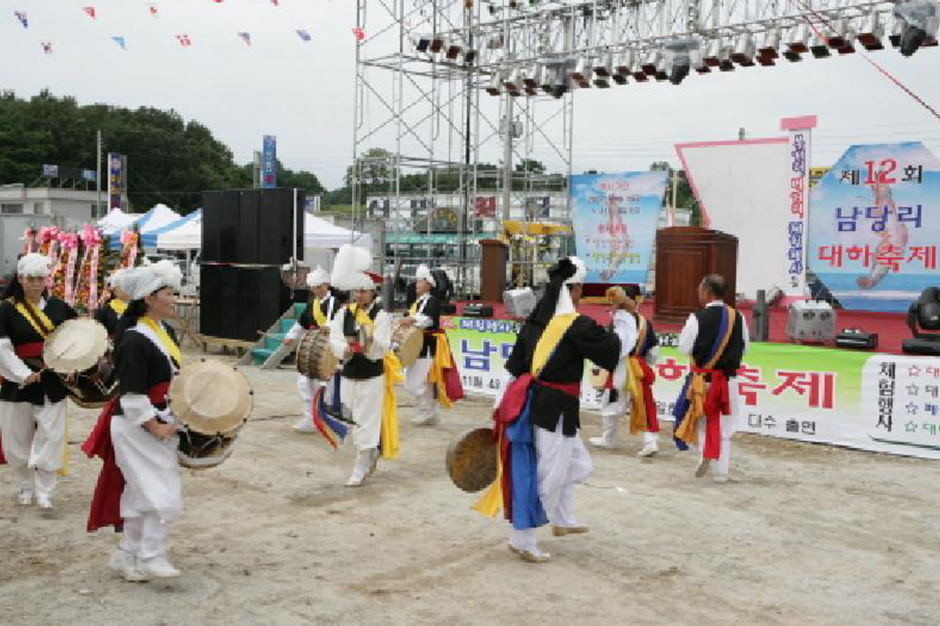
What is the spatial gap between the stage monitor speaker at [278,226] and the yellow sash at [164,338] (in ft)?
32.5

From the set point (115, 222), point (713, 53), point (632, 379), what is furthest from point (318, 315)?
point (115, 222)

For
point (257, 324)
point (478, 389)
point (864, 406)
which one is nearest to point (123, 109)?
point (257, 324)

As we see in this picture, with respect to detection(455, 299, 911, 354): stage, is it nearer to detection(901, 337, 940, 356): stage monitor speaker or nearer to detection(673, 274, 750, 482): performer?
detection(901, 337, 940, 356): stage monitor speaker

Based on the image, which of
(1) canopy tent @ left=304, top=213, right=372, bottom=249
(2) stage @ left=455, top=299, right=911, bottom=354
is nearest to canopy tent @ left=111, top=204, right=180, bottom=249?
(1) canopy tent @ left=304, top=213, right=372, bottom=249

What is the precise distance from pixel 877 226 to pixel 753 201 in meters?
2.22

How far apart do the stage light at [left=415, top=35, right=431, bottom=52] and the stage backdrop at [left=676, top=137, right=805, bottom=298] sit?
5327 millimetres

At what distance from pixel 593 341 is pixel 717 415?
2.64m

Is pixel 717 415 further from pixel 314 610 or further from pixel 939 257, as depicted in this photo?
pixel 939 257

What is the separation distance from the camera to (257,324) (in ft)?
48.7

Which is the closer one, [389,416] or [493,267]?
[389,416]

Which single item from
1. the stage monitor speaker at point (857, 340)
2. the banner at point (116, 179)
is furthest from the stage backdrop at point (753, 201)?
the banner at point (116, 179)

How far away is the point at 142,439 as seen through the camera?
4.41 meters

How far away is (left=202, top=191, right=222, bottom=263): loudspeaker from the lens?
15.6 m

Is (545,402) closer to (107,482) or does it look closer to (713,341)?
(107,482)
